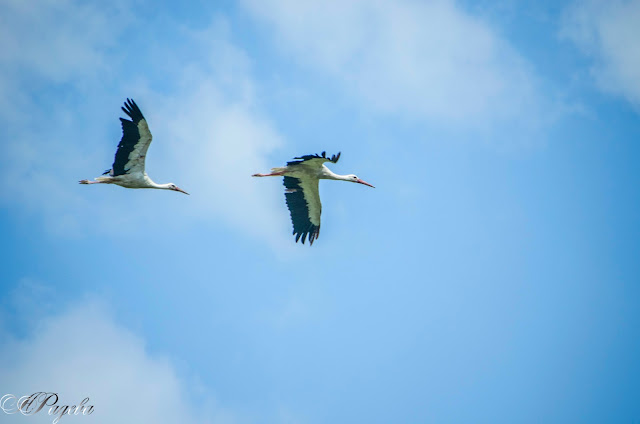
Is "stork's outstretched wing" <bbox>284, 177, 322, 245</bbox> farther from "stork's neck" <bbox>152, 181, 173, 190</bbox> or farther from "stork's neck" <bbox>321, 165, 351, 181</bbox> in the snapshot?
"stork's neck" <bbox>152, 181, 173, 190</bbox>

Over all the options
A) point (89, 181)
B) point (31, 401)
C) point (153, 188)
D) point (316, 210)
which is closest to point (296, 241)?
point (316, 210)

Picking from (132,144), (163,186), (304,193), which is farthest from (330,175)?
(132,144)

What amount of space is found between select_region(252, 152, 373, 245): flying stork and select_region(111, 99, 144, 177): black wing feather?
3579 millimetres

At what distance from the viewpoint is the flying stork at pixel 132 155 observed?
19.0m

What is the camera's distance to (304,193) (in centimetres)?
2178

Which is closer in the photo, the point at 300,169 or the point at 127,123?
the point at 127,123

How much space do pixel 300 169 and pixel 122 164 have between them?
15.3 ft

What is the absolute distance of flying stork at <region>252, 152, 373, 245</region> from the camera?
21.2m

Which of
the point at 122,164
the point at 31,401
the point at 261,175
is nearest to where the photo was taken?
the point at 31,401

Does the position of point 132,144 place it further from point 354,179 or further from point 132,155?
A: point 354,179

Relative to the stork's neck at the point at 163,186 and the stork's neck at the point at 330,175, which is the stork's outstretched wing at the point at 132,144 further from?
the stork's neck at the point at 330,175

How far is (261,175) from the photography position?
21484 millimetres

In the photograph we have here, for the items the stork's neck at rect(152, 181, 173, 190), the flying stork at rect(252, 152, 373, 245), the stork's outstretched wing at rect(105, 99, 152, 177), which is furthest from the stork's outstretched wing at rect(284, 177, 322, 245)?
the stork's outstretched wing at rect(105, 99, 152, 177)

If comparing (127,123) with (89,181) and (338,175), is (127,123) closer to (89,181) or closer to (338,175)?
(89,181)
